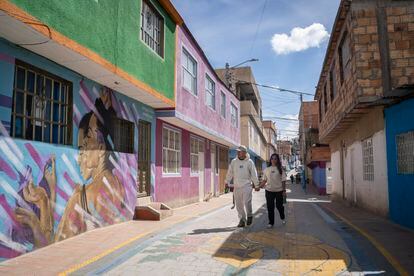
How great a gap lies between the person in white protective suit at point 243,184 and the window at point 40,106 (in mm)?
3886

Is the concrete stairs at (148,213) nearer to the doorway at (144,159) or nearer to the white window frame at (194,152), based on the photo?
the doorway at (144,159)

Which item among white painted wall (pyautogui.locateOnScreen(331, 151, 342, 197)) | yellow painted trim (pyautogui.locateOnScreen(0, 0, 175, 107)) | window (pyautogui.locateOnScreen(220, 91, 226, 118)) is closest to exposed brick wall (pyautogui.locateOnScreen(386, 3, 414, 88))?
yellow painted trim (pyautogui.locateOnScreen(0, 0, 175, 107))

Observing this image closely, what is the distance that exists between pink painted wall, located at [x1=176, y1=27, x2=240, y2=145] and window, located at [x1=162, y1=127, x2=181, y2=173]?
0.98 meters

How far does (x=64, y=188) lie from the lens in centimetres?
704

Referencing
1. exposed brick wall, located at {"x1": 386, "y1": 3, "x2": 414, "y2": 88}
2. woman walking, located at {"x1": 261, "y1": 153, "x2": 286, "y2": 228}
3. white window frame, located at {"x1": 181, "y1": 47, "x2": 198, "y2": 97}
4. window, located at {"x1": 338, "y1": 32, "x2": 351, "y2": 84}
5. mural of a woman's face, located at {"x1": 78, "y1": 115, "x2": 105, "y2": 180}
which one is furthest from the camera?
white window frame, located at {"x1": 181, "y1": 47, "x2": 198, "y2": 97}

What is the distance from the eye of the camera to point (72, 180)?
7.31 meters

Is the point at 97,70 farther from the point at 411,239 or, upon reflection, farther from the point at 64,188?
the point at 411,239

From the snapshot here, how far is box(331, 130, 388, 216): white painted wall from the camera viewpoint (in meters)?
10.8

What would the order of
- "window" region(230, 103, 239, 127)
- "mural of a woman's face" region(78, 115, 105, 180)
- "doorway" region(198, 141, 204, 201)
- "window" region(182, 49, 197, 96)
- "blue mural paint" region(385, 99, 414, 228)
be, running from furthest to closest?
1. "window" region(230, 103, 239, 127)
2. "doorway" region(198, 141, 204, 201)
3. "window" region(182, 49, 197, 96)
4. "blue mural paint" region(385, 99, 414, 228)
5. "mural of a woman's face" region(78, 115, 105, 180)

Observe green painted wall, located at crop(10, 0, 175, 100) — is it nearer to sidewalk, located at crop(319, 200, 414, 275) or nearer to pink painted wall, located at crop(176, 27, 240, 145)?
pink painted wall, located at crop(176, 27, 240, 145)

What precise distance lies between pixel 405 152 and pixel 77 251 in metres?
7.75

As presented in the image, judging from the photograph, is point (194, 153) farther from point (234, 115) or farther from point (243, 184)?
point (243, 184)

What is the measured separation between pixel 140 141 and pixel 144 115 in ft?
2.67

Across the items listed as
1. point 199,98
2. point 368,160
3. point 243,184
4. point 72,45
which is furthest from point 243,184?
point 199,98
